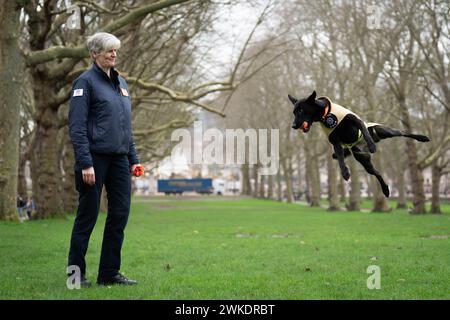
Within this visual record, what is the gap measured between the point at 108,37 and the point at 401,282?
4374mm

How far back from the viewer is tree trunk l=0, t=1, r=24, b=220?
17641 mm

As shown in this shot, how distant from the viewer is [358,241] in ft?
47.0

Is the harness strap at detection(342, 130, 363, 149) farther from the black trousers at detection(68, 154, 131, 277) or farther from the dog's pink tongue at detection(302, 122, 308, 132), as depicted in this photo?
the black trousers at detection(68, 154, 131, 277)

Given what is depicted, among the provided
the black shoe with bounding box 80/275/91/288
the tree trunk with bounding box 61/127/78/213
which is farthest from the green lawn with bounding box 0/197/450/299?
the tree trunk with bounding box 61/127/78/213

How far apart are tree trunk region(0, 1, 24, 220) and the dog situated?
42.0ft

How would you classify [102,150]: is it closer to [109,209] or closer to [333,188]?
[109,209]

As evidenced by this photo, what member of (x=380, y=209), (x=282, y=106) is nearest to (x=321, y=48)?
(x=380, y=209)

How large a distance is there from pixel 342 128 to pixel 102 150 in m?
2.67

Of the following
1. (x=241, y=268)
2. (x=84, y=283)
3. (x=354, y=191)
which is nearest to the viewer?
(x=84, y=283)

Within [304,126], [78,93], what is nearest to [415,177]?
[304,126]

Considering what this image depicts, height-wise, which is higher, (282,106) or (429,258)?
(282,106)

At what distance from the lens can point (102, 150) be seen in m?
6.71
